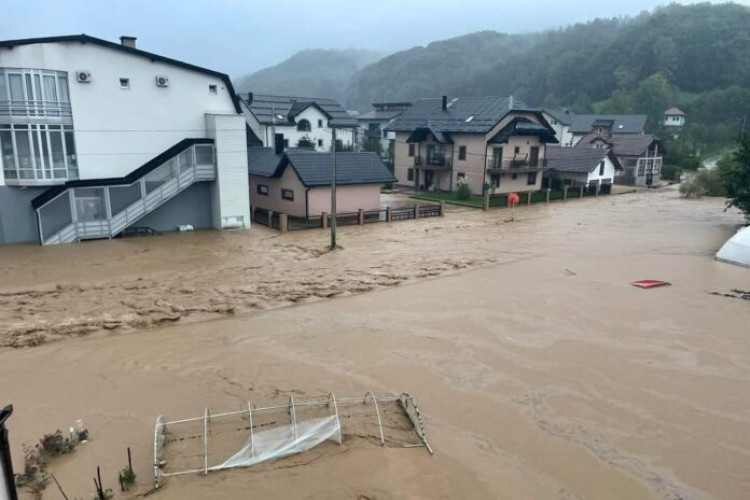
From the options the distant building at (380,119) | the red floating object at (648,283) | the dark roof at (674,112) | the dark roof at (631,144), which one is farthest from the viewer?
the dark roof at (674,112)

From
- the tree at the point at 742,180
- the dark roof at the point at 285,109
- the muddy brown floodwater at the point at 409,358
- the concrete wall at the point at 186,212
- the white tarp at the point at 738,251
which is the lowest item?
the muddy brown floodwater at the point at 409,358

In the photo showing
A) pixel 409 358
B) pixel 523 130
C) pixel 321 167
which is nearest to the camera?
pixel 409 358

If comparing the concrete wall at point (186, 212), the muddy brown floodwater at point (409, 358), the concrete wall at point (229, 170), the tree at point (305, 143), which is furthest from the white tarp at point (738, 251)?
the tree at point (305, 143)

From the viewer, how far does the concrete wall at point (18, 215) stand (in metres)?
22.6

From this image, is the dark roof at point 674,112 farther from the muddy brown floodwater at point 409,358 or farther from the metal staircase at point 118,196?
the metal staircase at point 118,196

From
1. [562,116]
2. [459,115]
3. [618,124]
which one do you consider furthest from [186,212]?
[562,116]

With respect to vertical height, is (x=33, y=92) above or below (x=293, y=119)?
below

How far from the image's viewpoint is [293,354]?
13.0 m

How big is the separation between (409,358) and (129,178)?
57.5 feet

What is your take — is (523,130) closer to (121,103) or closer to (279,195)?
(279,195)

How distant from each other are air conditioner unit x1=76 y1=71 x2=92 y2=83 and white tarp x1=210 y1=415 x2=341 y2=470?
2037 cm

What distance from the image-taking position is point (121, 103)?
2433cm

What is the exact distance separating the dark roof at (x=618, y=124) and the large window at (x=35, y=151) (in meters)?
66.3

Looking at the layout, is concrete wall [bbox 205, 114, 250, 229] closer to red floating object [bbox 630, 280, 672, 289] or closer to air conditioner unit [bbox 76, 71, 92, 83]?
air conditioner unit [bbox 76, 71, 92, 83]
